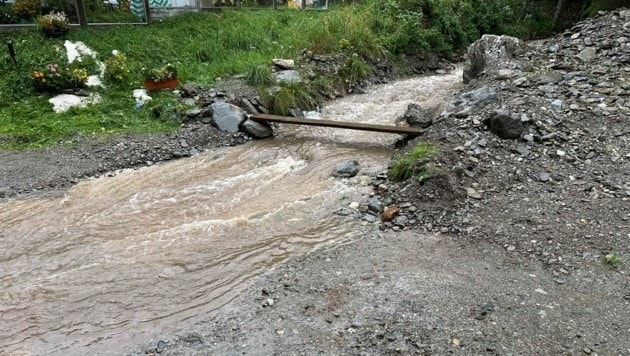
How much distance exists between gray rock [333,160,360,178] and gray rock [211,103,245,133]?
291 centimetres

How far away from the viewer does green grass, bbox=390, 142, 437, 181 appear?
6.72m

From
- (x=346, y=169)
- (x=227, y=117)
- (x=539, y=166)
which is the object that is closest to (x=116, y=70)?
(x=227, y=117)

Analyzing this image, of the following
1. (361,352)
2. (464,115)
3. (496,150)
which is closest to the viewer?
(361,352)

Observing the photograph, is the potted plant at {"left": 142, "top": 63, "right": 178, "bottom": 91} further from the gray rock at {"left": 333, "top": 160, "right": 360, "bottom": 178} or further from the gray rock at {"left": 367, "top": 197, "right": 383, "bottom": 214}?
the gray rock at {"left": 367, "top": 197, "right": 383, "bottom": 214}

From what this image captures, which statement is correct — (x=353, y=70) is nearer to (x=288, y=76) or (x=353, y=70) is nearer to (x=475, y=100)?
(x=288, y=76)

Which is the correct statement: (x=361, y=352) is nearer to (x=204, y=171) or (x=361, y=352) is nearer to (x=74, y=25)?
(x=204, y=171)

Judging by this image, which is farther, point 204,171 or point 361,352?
point 204,171

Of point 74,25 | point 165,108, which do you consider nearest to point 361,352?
point 165,108

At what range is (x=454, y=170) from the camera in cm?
651

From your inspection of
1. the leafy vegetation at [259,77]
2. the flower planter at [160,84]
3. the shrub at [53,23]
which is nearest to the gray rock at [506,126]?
A: the leafy vegetation at [259,77]

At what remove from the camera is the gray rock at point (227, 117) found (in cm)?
960

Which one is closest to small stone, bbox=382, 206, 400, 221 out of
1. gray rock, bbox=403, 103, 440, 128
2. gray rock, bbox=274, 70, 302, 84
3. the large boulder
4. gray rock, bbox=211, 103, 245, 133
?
gray rock, bbox=403, 103, 440, 128

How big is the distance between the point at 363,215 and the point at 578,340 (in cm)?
303

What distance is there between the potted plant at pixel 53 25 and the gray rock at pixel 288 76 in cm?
558
